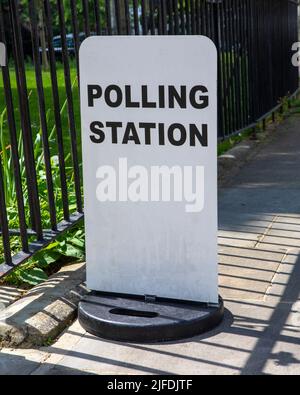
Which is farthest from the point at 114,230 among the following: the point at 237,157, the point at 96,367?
the point at 237,157

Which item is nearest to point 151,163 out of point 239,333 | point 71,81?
point 239,333

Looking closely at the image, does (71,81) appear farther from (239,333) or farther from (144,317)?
(239,333)

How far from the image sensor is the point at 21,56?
13.4 feet

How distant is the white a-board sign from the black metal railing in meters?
0.42

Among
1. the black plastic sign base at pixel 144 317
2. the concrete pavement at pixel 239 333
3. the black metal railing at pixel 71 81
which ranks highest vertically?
the black metal railing at pixel 71 81

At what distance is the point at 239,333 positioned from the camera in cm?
384

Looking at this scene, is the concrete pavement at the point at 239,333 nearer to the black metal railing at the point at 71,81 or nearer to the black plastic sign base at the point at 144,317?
the black plastic sign base at the point at 144,317

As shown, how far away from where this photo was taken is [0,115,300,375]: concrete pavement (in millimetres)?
3473

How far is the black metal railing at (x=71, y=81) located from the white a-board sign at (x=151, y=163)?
42cm

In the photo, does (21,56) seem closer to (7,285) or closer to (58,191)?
(7,285)

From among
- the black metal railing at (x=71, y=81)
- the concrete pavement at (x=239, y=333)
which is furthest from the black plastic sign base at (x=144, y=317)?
the black metal railing at (x=71, y=81)

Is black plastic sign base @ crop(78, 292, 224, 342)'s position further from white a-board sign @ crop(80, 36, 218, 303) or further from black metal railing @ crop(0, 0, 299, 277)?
black metal railing @ crop(0, 0, 299, 277)

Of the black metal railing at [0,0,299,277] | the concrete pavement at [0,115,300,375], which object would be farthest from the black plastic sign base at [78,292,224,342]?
the black metal railing at [0,0,299,277]

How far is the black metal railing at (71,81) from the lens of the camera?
13.6 feet
